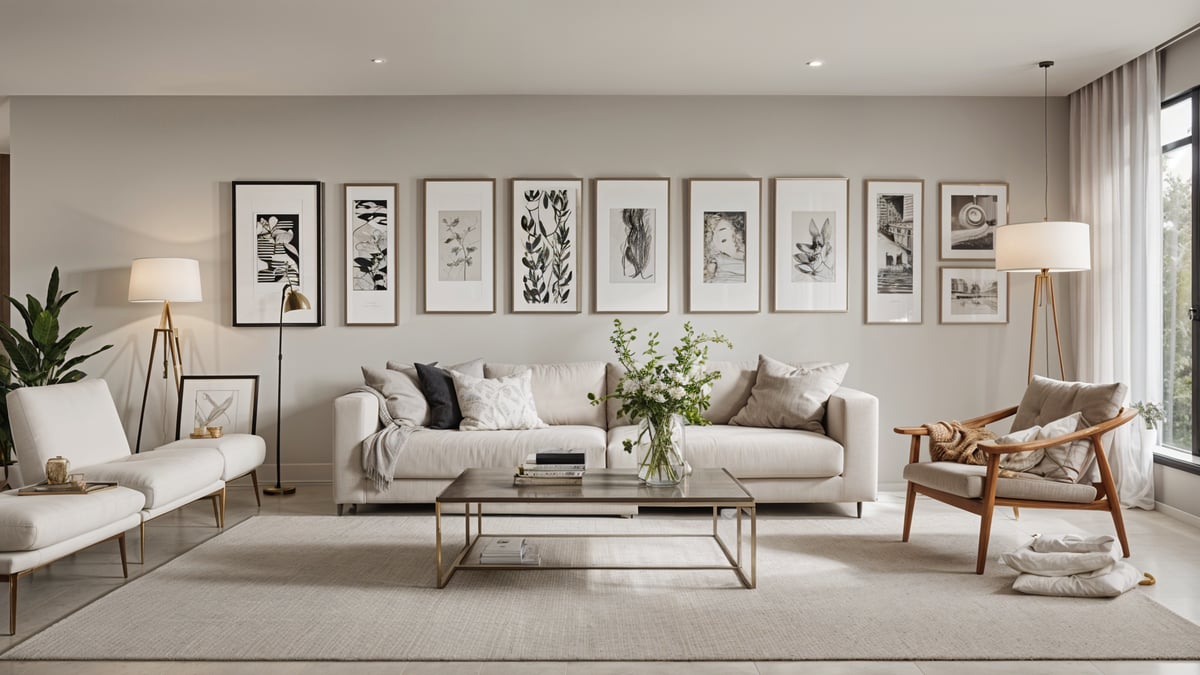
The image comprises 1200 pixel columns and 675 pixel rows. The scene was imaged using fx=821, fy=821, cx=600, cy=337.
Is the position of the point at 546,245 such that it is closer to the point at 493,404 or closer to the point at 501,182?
the point at 501,182

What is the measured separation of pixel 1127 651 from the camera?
8.95ft

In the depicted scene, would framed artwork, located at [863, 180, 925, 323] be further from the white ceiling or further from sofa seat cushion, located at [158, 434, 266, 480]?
sofa seat cushion, located at [158, 434, 266, 480]

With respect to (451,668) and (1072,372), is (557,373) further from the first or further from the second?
(1072,372)

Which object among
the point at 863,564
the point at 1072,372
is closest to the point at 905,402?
the point at 1072,372

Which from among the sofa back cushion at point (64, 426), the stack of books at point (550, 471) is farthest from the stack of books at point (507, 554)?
the sofa back cushion at point (64, 426)

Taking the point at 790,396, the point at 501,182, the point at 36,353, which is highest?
the point at 501,182

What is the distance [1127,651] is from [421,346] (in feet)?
14.4

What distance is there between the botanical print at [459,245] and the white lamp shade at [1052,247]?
11.4 ft

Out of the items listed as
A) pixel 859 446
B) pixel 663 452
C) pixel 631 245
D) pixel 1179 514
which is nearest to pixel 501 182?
pixel 631 245

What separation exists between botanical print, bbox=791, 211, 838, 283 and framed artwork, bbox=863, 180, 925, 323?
0.26 meters

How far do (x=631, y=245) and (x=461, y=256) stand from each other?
1.19m

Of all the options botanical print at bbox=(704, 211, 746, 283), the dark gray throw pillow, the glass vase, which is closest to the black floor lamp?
the dark gray throw pillow

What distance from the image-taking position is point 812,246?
574cm

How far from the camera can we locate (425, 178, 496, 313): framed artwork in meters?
5.73
